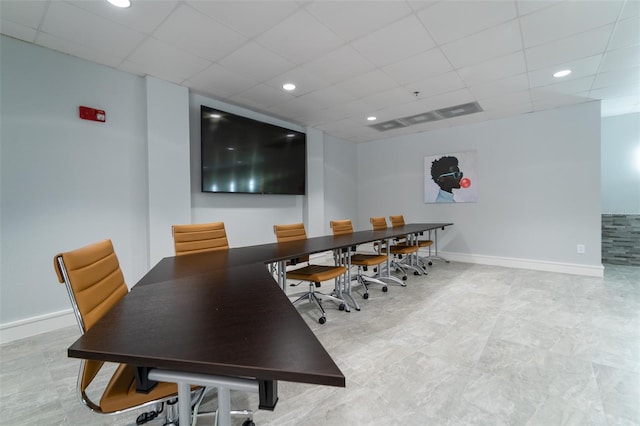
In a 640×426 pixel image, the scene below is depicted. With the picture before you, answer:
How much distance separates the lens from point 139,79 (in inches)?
129

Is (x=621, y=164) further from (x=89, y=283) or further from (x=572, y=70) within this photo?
(x=89, y=283)

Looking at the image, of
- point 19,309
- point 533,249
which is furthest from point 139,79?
point 533,249

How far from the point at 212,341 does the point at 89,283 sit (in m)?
0.71

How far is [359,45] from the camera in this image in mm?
2668

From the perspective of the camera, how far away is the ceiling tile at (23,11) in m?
2.10

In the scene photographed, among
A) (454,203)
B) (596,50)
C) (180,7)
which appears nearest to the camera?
(180,7)

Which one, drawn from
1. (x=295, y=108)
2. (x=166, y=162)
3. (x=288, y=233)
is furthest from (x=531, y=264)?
(x=166, y=162)

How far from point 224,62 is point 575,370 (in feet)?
13.7

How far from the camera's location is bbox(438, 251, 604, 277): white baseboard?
166 inches

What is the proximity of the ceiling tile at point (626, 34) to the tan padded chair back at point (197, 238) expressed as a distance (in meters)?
4.13

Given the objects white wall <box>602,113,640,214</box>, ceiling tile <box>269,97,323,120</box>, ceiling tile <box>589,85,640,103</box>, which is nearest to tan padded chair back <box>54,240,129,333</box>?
ceiling tile <box>269,97,323,120</box>

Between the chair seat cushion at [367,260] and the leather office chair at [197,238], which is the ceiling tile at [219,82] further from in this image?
the chair seat cushion at [367,260]

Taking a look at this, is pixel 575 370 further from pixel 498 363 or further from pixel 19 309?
pixel 19 309

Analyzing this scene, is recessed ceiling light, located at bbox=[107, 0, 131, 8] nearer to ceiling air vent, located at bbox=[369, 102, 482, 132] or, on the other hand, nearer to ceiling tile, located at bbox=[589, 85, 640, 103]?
ceiling air vent, located at bbox=[369, 102, 482, 132]
